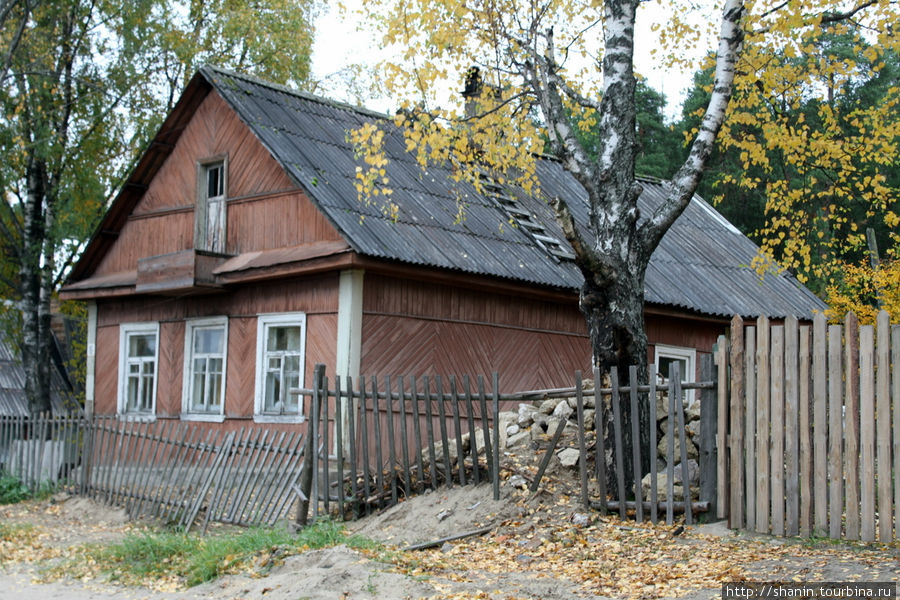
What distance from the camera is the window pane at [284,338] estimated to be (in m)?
14.8

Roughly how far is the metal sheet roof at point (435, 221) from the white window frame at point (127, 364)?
418 centimetres

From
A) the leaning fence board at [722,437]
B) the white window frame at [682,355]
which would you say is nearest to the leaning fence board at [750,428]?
the leaning fence board at [722,437]

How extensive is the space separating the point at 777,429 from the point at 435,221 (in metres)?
8.05

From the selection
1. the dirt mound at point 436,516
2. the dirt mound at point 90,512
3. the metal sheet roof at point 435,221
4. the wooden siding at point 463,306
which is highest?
the metal sheet roof at point 435,221

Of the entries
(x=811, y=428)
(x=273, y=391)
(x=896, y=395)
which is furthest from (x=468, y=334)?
(x=896, y=395)

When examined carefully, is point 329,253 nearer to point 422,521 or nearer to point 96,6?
point 422,521

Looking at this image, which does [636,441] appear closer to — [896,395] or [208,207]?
[896,395]

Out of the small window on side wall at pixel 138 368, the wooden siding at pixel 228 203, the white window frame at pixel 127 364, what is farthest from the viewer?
the small window on side wall at pixel 138 368

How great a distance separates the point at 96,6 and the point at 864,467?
2049 centimetres

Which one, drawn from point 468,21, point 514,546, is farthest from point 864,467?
point 468,21

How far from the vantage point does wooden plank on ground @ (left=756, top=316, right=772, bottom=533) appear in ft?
27.6

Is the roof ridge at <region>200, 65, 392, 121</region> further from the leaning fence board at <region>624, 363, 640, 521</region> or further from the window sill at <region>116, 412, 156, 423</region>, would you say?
the leaning fence board at <region>624, 363, 640, 521</region>

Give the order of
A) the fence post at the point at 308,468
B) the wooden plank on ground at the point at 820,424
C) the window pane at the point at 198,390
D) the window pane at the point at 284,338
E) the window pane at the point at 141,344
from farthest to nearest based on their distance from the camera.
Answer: the window pane at the point at 141,344 → the window pane at the point at 198,390 → the window pane at the point at 284,338 → the fence post at the point at 308,468 → the wooden plank on ground at the point at 820,424

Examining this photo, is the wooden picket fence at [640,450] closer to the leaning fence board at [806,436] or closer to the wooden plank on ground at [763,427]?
the wooden plank on ground at [763,427]
